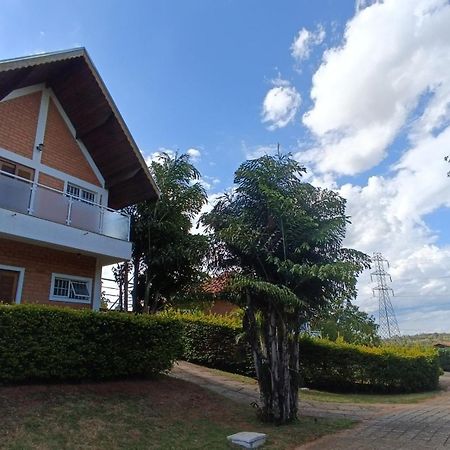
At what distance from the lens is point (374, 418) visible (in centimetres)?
1161

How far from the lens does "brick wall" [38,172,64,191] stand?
14234 millimetres

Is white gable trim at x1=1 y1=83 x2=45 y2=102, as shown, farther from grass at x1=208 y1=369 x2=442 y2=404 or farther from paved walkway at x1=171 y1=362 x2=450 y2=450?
grass at x1=208 y1=369 x2=442 y2=404

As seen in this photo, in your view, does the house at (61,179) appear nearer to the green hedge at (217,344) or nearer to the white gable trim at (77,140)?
the white gable trim at (77,140)

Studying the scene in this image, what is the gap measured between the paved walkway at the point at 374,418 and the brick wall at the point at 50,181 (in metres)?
7.43

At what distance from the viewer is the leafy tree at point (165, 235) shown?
19.6 meters

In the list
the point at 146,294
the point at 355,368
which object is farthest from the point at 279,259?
the point at 146,294

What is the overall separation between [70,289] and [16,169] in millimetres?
4172

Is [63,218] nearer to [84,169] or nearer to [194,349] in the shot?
[84,169]

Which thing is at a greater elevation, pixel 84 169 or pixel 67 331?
pixel 84 169

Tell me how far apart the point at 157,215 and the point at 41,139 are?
6732 millimetres

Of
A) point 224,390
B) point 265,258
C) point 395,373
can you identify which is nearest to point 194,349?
point 224,390

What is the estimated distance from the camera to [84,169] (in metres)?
16.1

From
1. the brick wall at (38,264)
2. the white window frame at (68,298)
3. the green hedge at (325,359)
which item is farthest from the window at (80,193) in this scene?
the green hedge at (325,359)

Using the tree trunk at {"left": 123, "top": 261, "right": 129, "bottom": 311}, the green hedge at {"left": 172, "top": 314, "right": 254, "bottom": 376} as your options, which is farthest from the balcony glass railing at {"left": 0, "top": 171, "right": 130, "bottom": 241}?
the tree trunk at {"left": 123, "top": 261, "right": 129, "bottom": 311}
